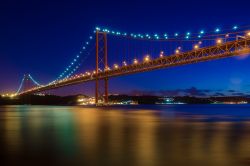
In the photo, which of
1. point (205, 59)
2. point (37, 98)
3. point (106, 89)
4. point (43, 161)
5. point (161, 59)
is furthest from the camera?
point (37, 98)

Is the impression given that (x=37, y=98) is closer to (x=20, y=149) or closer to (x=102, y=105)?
(x=102, y=105)

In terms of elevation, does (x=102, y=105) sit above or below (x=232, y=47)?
below

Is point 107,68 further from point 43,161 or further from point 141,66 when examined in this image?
point 43,161

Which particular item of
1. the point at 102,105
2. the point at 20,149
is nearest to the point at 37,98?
the point at 102,105

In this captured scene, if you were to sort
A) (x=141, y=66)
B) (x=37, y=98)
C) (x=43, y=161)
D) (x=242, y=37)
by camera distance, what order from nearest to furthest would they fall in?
(x=43, y=161) < (x=242, y=37) < (x=141, y=66) < (x=37, y=98)

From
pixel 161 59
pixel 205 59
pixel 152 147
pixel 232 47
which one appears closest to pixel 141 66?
pixel 161 59

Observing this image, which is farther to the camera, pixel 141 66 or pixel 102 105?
pixel 102 105
